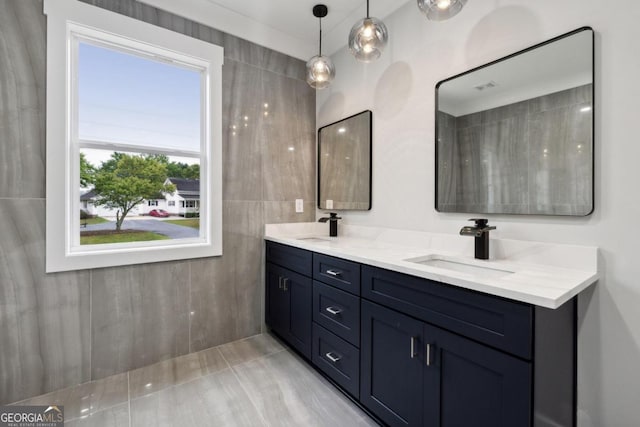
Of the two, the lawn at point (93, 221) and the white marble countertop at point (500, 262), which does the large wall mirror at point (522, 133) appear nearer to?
the white marble countertop at point (500, 262)

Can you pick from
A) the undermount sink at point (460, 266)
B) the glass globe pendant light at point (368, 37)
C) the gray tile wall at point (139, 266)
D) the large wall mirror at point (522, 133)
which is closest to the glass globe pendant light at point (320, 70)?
the glass globe pendant light at point (368, 37)

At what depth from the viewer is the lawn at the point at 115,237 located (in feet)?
6.65

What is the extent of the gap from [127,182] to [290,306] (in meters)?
1.56

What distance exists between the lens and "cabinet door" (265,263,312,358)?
2156 mm

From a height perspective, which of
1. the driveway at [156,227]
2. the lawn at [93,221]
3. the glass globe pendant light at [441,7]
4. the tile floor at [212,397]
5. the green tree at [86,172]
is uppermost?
the glass globe pendant light at [441,7]

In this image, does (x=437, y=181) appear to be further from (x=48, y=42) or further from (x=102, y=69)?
(x=48, y=42)

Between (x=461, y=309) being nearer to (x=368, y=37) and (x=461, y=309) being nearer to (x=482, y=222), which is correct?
(x=482, y=222)

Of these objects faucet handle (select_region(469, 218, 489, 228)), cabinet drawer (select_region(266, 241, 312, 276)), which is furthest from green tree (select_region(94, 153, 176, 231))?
faucet handle (select_region(469, 218, 489, 228))

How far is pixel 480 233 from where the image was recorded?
1.53m

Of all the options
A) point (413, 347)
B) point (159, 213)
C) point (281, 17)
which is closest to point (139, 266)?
point (159, 213)

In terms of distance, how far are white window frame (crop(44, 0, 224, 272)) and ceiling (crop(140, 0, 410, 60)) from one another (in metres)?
0.22

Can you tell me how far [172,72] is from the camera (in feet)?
7.67

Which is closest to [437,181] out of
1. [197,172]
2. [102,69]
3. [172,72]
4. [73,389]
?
[197,172]

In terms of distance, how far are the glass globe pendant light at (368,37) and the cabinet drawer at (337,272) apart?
1.29 metres
